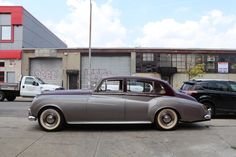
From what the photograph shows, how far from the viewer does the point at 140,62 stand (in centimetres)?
4009

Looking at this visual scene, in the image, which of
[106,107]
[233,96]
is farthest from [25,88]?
[106,107]

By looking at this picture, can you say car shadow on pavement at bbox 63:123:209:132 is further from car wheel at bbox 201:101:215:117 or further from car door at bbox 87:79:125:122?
car wheel at bbox 201:101:215:117

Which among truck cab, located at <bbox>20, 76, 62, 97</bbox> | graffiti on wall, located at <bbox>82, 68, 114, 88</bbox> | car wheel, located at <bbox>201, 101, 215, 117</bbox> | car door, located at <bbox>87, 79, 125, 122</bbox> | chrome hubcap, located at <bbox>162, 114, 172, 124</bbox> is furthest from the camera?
graffiti on wall, located at <bbox>82, 68, 114, 88</bbox>

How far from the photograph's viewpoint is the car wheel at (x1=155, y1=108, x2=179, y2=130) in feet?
34.8

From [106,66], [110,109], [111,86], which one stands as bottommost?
[110,109]

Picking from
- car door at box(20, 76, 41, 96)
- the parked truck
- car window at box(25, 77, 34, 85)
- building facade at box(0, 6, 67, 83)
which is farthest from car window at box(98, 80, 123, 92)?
building facade at box(0, 6, 67, 83)

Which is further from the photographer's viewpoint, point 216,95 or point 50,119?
point 216,95

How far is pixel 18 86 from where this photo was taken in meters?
26.3

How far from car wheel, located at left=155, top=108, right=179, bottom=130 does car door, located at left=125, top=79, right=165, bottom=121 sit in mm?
337

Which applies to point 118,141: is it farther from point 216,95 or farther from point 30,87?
point 30,87

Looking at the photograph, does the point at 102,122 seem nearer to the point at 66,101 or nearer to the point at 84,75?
the point at 66,101

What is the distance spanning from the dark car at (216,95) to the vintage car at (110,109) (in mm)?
3887

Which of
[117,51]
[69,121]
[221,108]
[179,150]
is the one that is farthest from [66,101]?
[117,51]

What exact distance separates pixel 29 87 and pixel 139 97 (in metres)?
17.0
